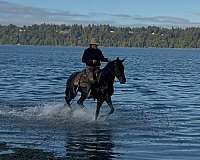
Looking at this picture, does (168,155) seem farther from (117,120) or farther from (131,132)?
(117,120)

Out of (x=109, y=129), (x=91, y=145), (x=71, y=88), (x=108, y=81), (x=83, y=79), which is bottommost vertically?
(x=109, y=129)

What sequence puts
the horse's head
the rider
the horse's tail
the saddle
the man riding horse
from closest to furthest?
the horse's head → the man riding horse → the saddle → the rider → the horse's tail

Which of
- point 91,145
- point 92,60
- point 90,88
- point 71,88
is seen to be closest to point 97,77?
point 90,88

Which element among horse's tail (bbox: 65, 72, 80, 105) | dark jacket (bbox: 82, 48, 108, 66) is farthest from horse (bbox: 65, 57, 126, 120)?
horse's tail (bbox: 65, 72, 80, 105)

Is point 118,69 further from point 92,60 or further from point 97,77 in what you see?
point 92,60

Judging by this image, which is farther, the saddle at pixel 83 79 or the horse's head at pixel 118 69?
the saddle at pixel 83 79

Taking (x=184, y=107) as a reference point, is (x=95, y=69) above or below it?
above

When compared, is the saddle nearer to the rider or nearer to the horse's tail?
the rider

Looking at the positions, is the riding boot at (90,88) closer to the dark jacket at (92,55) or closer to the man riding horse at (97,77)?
the man riding horse at (97,77)

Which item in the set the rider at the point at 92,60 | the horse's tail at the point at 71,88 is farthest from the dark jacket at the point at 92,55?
the horse's tail at the point at 71,88

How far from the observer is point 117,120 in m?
20.5

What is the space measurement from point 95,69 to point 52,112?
3.06 metres

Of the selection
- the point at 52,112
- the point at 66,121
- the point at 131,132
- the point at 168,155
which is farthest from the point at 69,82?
the point at 168,155

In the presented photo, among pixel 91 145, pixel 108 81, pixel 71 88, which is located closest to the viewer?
pixel 91 145
